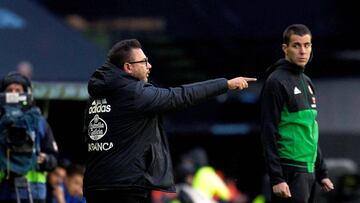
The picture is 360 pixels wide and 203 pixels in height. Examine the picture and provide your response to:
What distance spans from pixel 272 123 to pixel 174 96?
1079 mm

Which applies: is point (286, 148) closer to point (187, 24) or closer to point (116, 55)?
point (116, 55)

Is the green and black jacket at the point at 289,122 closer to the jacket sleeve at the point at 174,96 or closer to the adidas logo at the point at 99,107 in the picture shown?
the jacket sleeve at the point at 174,96

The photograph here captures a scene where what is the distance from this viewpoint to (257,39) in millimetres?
26406

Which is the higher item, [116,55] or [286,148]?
[116,55]

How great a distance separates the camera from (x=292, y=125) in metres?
10.5

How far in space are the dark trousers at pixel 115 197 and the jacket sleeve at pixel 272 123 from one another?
→ 114 centimetres

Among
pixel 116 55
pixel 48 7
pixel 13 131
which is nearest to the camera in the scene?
pixel 116 55

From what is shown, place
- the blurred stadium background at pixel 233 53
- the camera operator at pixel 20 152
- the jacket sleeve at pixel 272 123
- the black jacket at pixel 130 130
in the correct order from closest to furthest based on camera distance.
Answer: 1. the black jacket at pixel 130 130
2. the jacket sleeve at pixel 272 123
3. the camera operator at pixel 20 152
4. the blurred stadium background at pixel 233 53

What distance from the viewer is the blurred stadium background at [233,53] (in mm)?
25281

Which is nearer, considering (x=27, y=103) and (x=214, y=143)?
(x=27, y=103)

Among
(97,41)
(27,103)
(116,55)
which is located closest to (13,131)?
(27,103)

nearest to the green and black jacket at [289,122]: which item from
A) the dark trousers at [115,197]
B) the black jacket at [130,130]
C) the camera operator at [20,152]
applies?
the black jacket at [130,130]

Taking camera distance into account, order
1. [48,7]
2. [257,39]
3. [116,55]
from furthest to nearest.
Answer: [257,39] < [48,7] < [116,55]

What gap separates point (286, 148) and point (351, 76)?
17313mm
